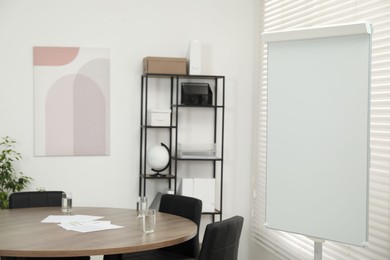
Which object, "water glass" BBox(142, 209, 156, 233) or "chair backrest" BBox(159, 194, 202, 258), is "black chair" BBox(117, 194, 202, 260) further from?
"water glass" BBox(142, 209, 156, 233)

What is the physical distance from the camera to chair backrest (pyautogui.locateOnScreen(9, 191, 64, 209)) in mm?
4383

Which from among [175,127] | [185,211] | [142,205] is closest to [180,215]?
[185,211]

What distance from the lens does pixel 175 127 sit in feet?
17.0

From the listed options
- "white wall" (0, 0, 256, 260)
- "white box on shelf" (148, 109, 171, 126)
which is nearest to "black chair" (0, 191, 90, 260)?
"white wall" (0, 0, 256, 260)

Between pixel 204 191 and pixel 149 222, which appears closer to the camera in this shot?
pixel 149 222

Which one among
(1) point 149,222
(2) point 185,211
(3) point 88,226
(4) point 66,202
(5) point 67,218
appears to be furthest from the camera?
(2) point 185,211

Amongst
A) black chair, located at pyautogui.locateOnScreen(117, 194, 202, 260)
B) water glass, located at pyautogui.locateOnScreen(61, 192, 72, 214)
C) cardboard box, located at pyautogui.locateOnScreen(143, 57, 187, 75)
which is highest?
cardboard box, located at pyautogui.locateOnScreen(143, 57, 187, 75)

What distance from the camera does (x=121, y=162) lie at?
17.6 ft

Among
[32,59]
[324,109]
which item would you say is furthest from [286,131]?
[32,59]

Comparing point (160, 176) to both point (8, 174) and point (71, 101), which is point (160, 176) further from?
point (8, 174)

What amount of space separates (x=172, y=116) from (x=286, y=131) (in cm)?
206

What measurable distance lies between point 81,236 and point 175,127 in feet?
6.52

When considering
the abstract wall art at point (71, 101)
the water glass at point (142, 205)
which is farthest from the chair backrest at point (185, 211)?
the abstract wall art at point (71, 101)

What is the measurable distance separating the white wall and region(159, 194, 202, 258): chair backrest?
3.22 ft
